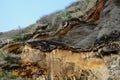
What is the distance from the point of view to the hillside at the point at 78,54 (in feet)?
43.1

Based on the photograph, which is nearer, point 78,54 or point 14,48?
point 78,54

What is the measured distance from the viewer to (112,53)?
13008 mm

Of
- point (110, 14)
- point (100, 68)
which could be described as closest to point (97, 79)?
point (100, 68)

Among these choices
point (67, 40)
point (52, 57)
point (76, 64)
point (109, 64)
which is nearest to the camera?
point (109, 64)

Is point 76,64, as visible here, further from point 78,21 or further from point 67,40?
point 78,21

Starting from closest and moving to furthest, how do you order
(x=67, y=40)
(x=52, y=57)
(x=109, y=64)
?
1. (x=109, y=64)
2. (x=52, y=57)
3. (x=67, y=40)

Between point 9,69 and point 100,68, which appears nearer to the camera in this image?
point 100,68

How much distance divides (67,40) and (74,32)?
23.8 inches

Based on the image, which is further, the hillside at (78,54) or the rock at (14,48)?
the rock at (14,48)

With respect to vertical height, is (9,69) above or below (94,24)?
below

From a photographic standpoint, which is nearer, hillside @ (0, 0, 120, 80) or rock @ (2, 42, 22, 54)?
hillside @ (0, 0, 120, 80)

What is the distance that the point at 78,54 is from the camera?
14070 millimetres

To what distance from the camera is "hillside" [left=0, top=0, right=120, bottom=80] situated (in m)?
13.1

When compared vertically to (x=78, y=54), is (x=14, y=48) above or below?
above
